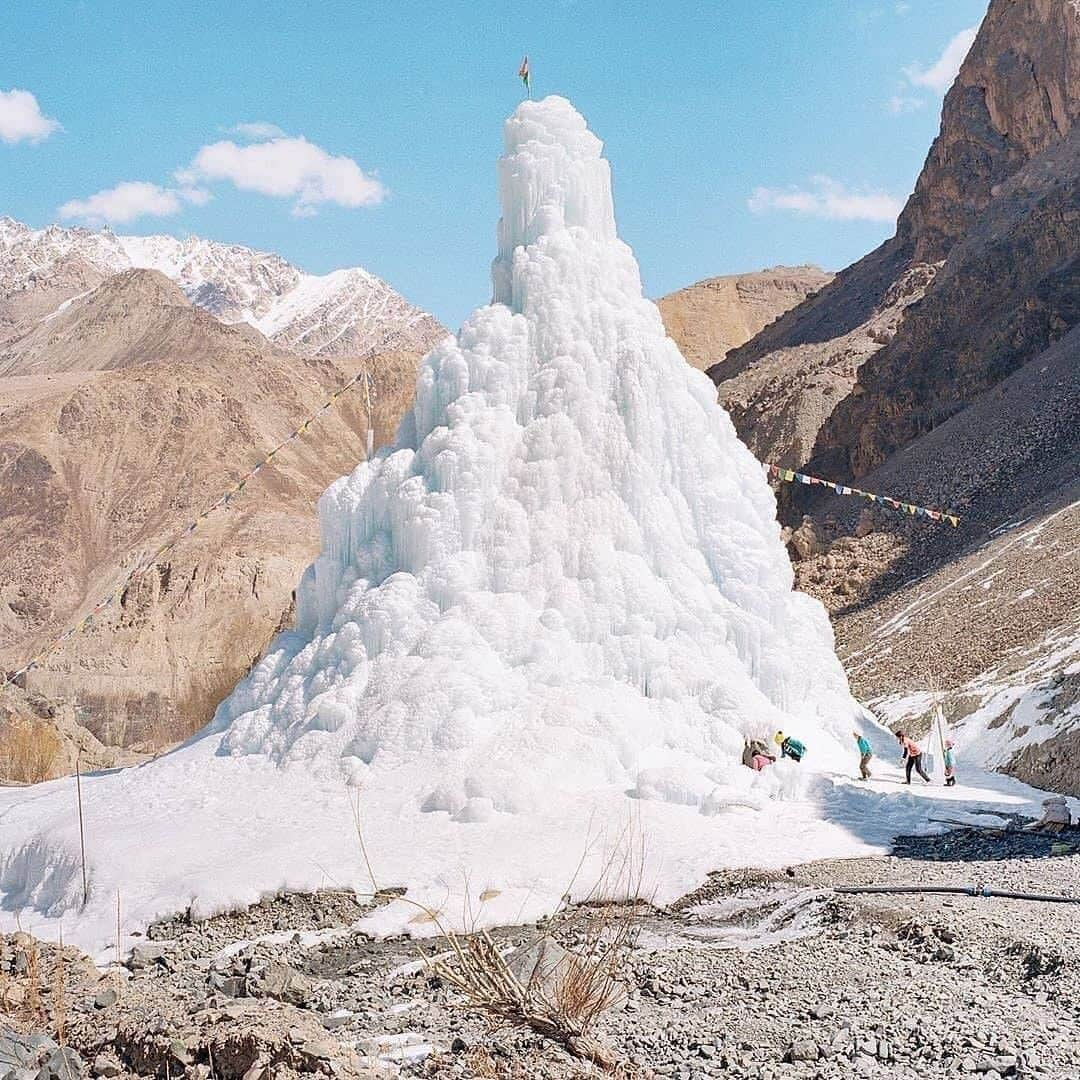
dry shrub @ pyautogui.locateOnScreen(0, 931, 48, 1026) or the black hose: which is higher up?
dry shrub @ pyautogui.locateOnScreen(0, 931, 48, 1026)

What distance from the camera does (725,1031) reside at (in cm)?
734

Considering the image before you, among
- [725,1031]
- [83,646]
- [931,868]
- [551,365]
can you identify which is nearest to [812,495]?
[83,646]

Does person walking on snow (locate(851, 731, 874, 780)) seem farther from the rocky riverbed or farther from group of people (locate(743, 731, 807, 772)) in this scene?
the rocky riverbed

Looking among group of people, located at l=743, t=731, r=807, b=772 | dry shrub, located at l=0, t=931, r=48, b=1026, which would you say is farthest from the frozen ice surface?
dry shrub, located at l=0, t=931, r=48, b=1026

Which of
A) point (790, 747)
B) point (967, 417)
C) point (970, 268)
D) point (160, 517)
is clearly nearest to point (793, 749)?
point (790, 747)

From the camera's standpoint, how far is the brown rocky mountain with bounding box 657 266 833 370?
110 meters

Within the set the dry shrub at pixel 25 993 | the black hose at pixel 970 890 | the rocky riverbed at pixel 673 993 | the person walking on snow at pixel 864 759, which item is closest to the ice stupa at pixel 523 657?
the person walking on snow at pixel 864 759

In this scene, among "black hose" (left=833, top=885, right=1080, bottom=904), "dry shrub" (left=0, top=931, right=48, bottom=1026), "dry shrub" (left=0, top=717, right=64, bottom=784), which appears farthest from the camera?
"dry shrub" (left=0, top=717, right=64, bottom=784)

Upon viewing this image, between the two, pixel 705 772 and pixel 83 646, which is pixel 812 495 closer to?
pixel 83 646

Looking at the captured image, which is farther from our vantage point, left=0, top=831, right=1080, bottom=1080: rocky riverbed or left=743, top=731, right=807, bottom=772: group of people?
left=743, top=731, right=807, bottom=772: group of people

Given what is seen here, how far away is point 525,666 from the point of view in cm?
1592

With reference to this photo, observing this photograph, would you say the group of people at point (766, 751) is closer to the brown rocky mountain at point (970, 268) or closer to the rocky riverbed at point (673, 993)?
the rocky riverbed at point (673, 993)

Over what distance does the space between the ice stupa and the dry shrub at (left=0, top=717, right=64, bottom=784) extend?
2472 centimetres

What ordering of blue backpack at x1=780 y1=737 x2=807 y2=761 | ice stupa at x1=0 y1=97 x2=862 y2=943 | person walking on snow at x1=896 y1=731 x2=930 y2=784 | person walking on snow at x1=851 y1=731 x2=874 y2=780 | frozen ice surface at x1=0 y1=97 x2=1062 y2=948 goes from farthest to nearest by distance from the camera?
person walking on snow at x1=896 y1=731 x2=930 y2=784
person walking on snow at x1=851 y1=731 x2=874 y2=780
blue backpack at x1=780 y1=737 x2=807 y2=761
ice stupa at x1=0 y1=97 x2=862 y2=943
frozen ice surface at x1=0 y1=97 x2=1062 y2=948
